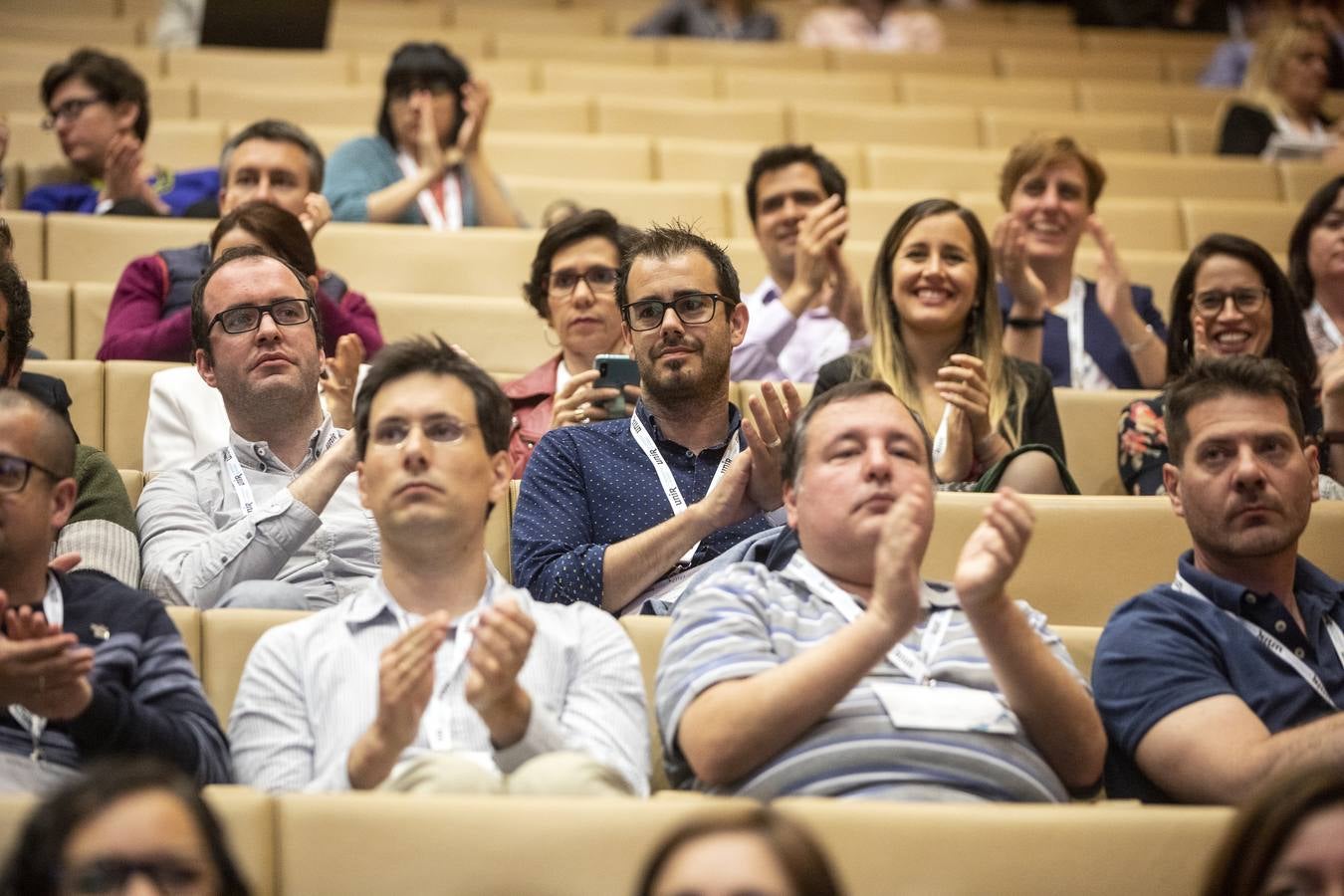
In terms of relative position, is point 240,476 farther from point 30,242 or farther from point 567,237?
point 30,242

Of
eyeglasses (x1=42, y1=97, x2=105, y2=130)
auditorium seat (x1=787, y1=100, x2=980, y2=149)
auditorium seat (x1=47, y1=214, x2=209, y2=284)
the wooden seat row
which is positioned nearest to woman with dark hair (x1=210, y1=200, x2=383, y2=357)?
auditorium seat (x1=47, y1=214, x2=209, y2=284)

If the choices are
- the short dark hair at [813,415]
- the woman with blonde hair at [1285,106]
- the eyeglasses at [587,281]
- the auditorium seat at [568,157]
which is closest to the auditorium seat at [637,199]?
the auditorium seat at [568,157]

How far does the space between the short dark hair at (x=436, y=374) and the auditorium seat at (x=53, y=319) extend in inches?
61.0

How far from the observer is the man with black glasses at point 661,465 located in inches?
91.0

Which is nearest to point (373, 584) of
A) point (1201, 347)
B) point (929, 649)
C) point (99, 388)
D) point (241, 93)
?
point (929, 649)

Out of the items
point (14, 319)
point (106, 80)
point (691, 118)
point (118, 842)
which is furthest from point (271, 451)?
point (691, 118)

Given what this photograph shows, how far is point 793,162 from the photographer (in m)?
3.69

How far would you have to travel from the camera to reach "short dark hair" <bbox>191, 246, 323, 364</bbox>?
257cm

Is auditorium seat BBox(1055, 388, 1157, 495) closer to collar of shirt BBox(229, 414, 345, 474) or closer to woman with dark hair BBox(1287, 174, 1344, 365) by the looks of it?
woman with dark hair BBox(1287, 174, 1344, 365)

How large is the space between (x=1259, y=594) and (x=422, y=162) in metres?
2.54

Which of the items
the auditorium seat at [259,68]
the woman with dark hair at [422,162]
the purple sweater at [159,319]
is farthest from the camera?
the auditorium seat at [259,68]

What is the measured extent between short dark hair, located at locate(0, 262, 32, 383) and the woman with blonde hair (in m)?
3.64

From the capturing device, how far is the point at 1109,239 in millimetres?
Answer: 3518

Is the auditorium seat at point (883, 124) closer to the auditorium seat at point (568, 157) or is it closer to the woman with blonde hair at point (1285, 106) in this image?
the auditorium seat at point (568, 157)
